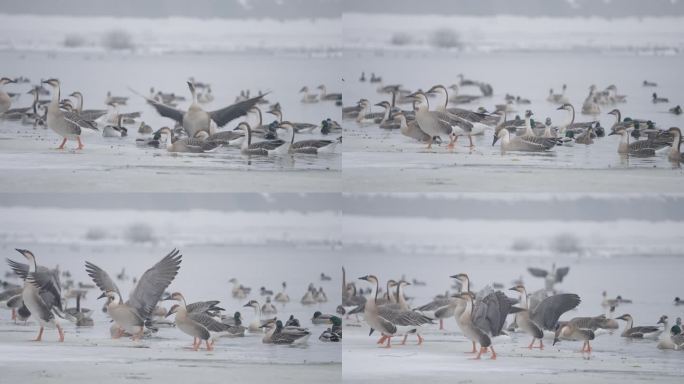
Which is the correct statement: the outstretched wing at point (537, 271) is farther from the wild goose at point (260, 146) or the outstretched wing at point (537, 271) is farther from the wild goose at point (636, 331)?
the wild goose at point (260, 146)

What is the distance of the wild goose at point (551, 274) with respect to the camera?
259 inches

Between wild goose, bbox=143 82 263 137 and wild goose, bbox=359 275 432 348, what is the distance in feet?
3.73

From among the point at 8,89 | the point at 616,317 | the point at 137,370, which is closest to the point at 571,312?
the point at 616,317

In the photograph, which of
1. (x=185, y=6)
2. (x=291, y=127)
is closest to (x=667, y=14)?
(x=291, y=127)

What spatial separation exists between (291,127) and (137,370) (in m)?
1.56

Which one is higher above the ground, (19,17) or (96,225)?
(19,17)

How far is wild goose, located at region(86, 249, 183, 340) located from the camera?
259 inches

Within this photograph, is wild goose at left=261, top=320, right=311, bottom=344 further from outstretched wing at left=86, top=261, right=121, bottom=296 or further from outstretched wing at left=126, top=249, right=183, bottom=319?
outstretched wing at left=86, top=261, right=121, bottom=296

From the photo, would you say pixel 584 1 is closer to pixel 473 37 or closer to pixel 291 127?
pixel 473 37

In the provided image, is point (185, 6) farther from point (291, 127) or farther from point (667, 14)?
point (667, 14)

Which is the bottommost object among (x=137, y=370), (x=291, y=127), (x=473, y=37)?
(x=137, y=370)

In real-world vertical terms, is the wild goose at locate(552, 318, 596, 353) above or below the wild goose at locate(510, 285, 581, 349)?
below

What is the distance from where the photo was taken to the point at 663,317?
6.56m

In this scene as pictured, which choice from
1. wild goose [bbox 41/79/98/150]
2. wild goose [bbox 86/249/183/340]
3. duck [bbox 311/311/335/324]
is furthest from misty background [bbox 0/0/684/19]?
duck [bbox 311/311/335/324]
